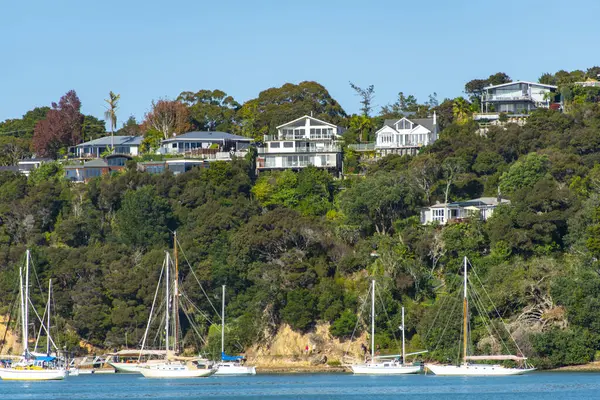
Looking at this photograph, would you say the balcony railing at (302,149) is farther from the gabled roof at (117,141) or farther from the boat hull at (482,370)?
the boat hull at (482,370)

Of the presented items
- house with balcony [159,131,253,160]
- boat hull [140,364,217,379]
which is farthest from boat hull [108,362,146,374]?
house with balcony [159,131,253,160]

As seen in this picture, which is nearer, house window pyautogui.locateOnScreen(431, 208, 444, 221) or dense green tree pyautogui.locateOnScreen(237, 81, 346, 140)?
house window pyautogui.locateOnScreen(431, 208, 444, 221)

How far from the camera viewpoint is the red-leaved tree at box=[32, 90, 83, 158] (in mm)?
145125

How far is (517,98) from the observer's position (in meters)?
136

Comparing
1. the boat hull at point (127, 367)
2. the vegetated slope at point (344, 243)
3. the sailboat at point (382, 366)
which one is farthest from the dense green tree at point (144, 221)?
the sailboat at point (382, 366)

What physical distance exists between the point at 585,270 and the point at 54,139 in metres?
74.7

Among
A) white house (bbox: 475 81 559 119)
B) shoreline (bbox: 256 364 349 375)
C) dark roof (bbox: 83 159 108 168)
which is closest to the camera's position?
shoreline (bbox: 256 364 349 375)

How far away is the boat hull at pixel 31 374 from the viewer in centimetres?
8888

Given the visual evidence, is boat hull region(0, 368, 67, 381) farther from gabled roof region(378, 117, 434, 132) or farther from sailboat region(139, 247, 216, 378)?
gabled roof region(378, 117, 434, 132)

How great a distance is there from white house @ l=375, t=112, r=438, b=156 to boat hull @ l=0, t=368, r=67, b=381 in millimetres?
47599

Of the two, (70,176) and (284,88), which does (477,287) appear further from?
(284,88)

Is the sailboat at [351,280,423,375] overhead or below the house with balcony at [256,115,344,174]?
below

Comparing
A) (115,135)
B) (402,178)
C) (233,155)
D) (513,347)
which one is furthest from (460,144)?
(115,135)

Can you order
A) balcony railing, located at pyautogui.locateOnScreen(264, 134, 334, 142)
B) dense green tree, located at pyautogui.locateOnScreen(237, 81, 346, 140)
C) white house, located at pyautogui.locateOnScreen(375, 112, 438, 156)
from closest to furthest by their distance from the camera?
1. white house, located at pyautogui.locateOnScreen(375, 112, 438, 156)
2. balcony railing, located at pyautogui.locateOnScreen(264, 134, 334, 142)
3. dense green tree, located at pyautogui.locateOnScreen(237, 81, 346, 140)
